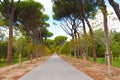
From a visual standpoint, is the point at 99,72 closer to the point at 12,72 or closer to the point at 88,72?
the point at 88,72

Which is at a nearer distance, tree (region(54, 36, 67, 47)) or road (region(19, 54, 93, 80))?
road (region(19, 54, 93, 80))

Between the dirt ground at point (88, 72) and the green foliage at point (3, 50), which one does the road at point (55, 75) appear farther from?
the green foliage at point (3, 50)

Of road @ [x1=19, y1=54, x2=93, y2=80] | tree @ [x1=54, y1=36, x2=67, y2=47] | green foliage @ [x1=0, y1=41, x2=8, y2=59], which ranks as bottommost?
road @ [x1=19, y1=54, x2=93, y2=80]

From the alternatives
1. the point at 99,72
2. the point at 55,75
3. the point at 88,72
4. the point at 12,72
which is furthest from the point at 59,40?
the point at 55,75

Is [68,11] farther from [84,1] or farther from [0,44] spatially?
[0,44]

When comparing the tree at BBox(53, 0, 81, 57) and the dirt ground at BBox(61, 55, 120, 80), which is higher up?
the tree at BBox(53, 0, 81, 57)

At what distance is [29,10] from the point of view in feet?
167

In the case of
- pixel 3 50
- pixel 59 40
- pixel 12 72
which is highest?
pixel 59 40

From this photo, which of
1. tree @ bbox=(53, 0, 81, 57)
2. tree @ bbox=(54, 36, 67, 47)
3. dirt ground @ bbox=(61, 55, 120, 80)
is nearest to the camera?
dirt ground @ bbox=(61, 55, 120, 80)

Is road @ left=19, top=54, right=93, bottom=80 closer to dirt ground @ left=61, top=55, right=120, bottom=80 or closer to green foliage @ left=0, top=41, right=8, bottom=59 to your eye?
dirt ground @ left=61, top=55, right=120, bottom=80

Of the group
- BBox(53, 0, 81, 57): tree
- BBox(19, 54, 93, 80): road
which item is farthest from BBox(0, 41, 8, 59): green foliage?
BBox(19, 54, 93, 80): road

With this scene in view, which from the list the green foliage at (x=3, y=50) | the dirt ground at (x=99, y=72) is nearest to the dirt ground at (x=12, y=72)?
the dirt ground at (x=99, y=72)

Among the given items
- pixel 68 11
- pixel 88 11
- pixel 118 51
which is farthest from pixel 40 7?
pixel 118 51

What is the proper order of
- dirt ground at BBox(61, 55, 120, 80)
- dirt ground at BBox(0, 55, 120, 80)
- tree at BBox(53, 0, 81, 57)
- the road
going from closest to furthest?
dirt ground at BBox(61, 55, 120, 80) < the road < dirt ground at BBox(0, 55, 120, 80) < tree at BBox(53, 0, 81, 57)
